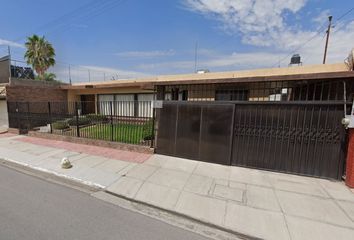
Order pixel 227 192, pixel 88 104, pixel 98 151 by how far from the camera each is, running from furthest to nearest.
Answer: pixel 88 104 < pixel 98 151 < pixel 227 192

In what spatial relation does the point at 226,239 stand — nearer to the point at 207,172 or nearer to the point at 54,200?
the point at 207,172

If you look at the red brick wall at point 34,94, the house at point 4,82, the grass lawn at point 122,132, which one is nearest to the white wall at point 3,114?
the house at point 4,82

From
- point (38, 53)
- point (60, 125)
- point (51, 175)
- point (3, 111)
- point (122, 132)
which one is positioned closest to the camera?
point (51, 175)

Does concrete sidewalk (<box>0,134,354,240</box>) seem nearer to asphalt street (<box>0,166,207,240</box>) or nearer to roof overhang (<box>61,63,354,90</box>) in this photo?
asphalt street (<box>0,166,207,240</box>)

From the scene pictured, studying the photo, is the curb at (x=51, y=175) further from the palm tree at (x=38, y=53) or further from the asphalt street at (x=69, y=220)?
the palm tree at (x=38, y=53)

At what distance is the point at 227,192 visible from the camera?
14.2 feet

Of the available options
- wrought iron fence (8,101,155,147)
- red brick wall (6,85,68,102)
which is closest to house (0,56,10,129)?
red brick wall (6,85,68,102)

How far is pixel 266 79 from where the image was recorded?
209 inches

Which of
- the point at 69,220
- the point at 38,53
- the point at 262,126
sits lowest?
the point at 69,220

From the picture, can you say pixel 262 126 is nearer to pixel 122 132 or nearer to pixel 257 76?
pixel 257 76

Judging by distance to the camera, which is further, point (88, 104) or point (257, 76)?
point (88, 104)

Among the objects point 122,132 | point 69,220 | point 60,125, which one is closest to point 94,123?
point 122,132

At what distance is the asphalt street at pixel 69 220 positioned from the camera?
112 inches

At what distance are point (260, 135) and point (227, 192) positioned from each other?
7.37ft
